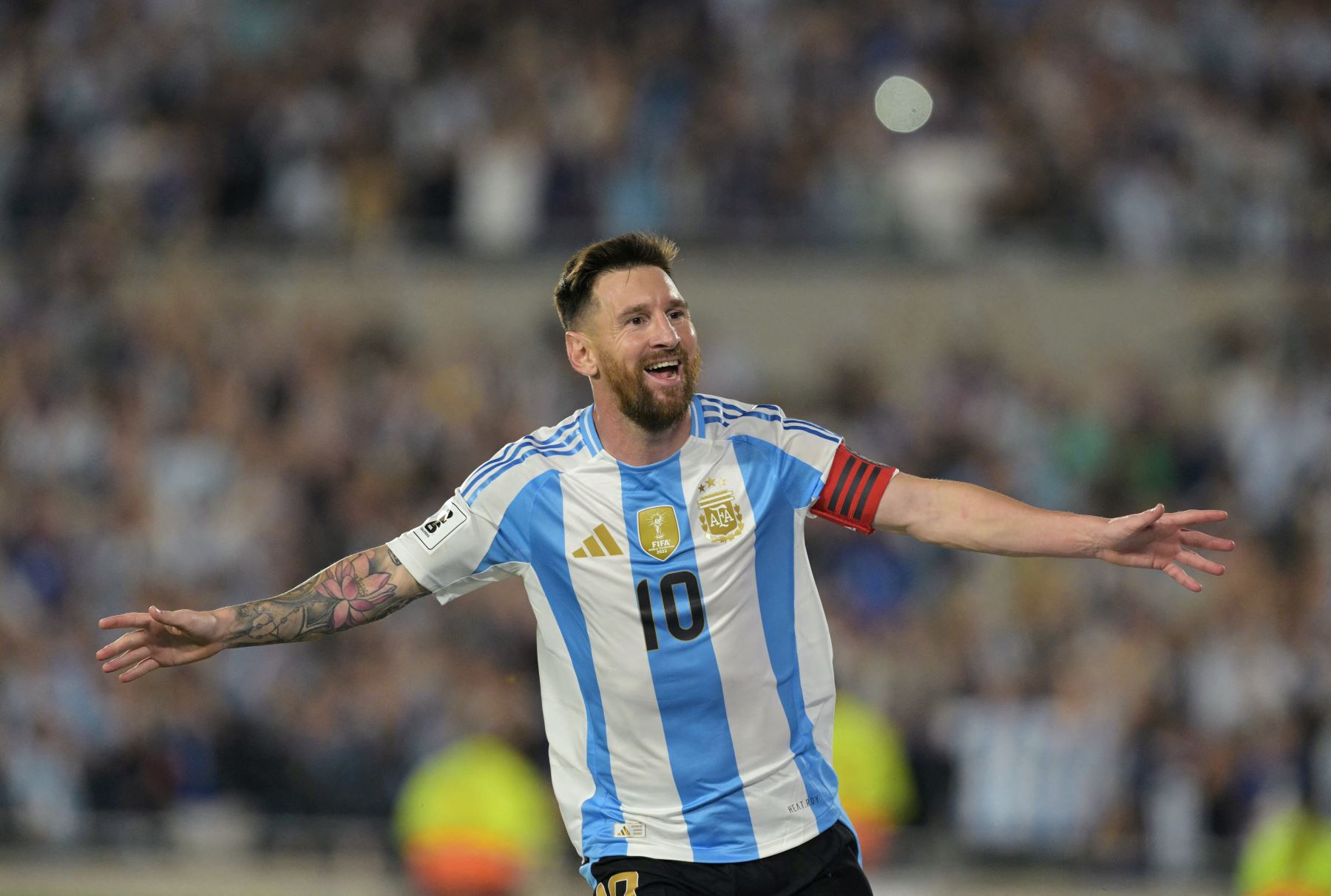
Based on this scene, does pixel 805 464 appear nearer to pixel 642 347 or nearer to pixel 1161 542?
pixel 642 347

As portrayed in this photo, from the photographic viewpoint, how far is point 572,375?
52.7ft

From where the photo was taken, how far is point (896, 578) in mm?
14484

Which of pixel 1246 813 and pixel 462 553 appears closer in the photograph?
pixel 462 553

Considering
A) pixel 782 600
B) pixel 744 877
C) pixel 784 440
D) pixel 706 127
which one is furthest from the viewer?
pixel 706 127

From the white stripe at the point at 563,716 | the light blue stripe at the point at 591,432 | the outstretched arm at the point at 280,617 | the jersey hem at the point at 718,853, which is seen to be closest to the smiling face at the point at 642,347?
the light blue stripe at the point at 591,432

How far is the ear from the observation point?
608cm

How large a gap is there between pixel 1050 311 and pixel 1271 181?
2281 mm

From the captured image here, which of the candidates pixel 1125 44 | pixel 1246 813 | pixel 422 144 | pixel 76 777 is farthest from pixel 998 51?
pixel 76 777

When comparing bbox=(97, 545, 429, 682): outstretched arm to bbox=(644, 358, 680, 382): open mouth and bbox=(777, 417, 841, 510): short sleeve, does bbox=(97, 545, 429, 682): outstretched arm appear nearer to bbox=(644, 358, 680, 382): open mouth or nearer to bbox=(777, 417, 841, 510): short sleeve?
bbox=(644, 358, 680, 382): open mouth

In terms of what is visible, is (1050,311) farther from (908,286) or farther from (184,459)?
(184,459)

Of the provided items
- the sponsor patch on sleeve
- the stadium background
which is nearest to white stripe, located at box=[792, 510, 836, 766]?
the sponsor patch on sleeve

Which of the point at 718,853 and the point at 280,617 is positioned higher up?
the point at 280,617

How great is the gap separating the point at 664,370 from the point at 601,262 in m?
0.45

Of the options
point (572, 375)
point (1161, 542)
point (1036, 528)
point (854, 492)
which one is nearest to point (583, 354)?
point (854, 492)
